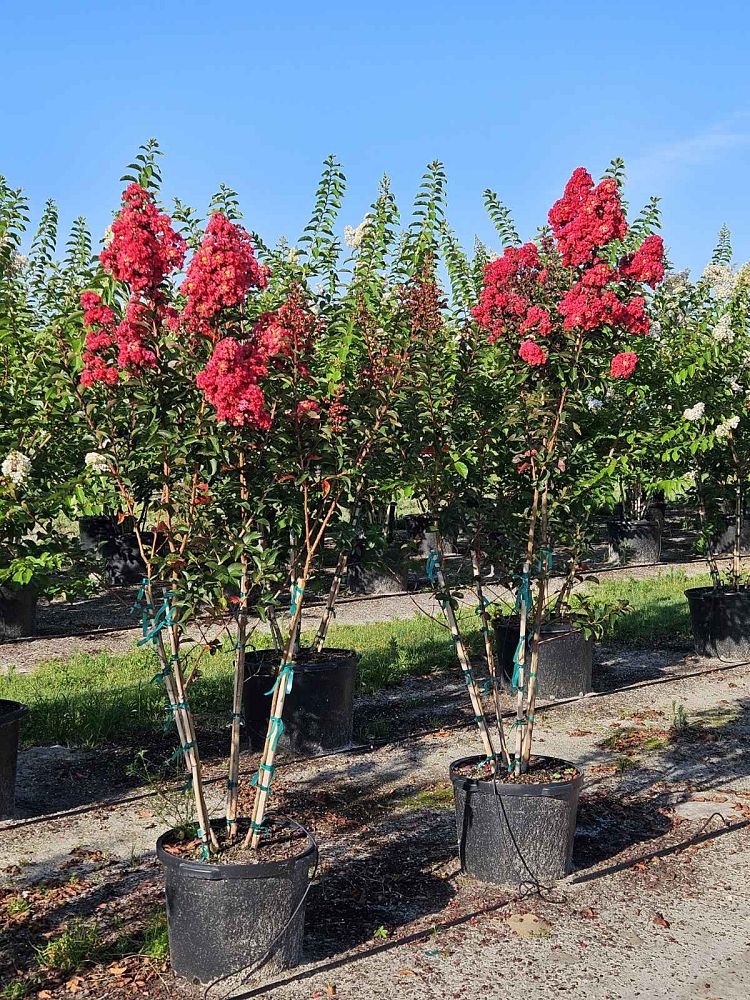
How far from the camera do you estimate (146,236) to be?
3.44 metres

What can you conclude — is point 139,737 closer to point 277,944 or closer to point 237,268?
point 277,944

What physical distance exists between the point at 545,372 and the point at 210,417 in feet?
5.22

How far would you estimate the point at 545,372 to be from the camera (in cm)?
443

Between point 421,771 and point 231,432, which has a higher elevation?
point 231,432

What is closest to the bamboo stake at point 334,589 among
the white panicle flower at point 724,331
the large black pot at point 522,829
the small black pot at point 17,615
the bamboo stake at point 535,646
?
the bamboo stake at point 535,646

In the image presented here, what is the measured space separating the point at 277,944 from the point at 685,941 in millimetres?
1469

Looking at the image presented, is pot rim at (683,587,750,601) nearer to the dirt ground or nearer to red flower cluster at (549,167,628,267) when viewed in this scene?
the dirt ground

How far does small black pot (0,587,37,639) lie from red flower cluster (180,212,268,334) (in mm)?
6899

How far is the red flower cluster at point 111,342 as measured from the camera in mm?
3451

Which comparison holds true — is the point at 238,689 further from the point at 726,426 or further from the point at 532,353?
the point at 726,426

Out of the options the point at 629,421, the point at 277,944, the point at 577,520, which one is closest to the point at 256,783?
the point at 277,944

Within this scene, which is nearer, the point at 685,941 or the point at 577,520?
the point at 685,941

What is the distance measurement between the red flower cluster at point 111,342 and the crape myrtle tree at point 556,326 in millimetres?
1509

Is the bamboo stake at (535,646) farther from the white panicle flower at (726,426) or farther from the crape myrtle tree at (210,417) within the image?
the white panicle flower at (726,426)
